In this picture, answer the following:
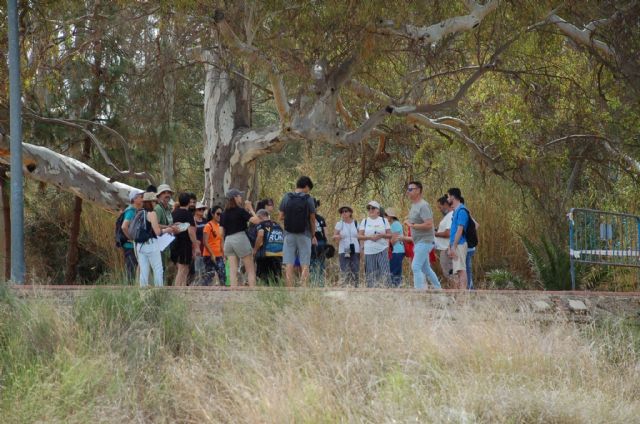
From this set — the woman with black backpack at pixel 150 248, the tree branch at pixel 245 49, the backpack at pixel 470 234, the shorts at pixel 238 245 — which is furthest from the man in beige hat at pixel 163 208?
the backpack at pixel 470 234

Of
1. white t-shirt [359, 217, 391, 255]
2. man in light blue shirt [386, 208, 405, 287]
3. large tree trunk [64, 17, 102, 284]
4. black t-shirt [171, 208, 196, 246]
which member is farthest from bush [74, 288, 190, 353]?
large tree trunk [64, 17, 102, 284]

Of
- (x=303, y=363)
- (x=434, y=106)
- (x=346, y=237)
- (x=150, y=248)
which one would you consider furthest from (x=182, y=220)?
(x=434, y=106)

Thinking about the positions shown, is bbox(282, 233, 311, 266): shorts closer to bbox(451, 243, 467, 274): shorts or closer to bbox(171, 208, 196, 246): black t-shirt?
bbox(171, 208, 196, 246): black t-shirt

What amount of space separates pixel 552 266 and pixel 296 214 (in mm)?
7407

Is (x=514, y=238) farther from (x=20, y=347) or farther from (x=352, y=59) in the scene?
(x=20, y=347)

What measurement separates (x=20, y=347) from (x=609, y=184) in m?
15.4

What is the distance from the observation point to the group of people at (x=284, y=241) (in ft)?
44.3

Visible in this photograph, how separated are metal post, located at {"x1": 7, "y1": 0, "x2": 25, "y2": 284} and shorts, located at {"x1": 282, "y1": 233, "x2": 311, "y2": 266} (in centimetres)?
337

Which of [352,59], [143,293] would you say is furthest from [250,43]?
[143,293]

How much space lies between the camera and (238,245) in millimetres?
13609

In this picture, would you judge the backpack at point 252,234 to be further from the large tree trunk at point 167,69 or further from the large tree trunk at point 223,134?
the large tree trunk at point 223,134

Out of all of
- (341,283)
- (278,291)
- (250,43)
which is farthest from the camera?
(250,43)

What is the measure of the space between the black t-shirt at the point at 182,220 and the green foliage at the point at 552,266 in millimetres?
7864

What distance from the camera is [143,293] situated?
10.9 m
